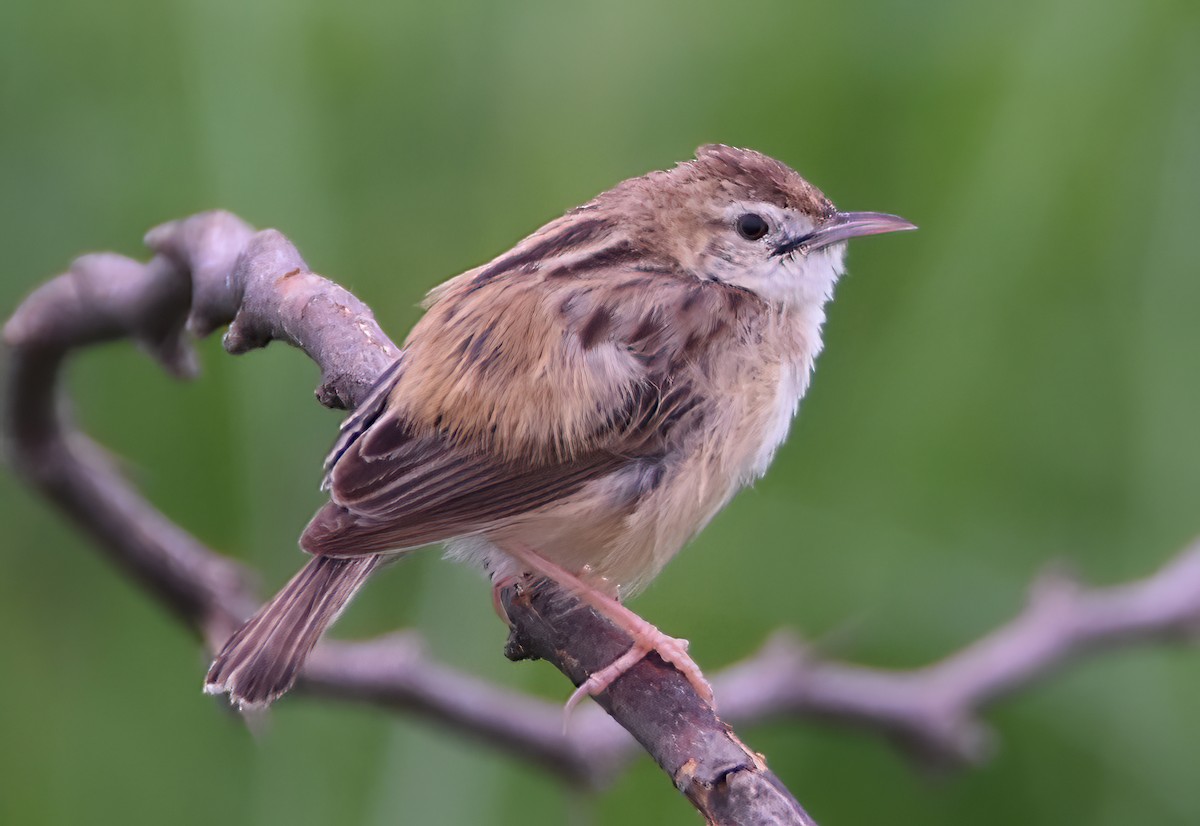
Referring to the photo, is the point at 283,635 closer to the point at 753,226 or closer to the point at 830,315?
the point at 753,226

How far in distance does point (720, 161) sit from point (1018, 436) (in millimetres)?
1417

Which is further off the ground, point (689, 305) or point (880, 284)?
point (689, 305)

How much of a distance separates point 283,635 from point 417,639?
746 mm

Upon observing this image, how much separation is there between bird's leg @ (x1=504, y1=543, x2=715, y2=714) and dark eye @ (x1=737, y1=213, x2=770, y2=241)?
845 mm

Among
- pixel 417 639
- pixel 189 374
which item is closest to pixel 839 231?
pixel 417 639

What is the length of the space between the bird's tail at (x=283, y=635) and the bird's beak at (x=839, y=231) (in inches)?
45.0

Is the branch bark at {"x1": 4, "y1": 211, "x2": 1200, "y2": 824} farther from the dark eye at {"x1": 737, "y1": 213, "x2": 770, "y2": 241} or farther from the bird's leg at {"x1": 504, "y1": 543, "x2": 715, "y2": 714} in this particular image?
the dark eye at {"x1": 737, "y1": 213, "x2": 770, "y2": 241}

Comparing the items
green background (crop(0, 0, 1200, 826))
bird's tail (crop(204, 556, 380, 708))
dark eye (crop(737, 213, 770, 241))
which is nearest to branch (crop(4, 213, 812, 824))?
bird's tail (crop(204, 556, 380, 708))

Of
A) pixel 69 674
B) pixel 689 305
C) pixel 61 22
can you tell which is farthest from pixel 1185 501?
pixel 61 22

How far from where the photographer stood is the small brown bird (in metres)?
2.51

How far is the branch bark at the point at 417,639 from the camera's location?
2.13 meters

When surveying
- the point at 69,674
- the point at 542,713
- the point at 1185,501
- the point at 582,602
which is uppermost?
the point at 582,602

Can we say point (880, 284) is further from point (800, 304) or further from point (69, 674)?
point (69, 674)

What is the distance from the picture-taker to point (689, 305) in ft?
9.12
